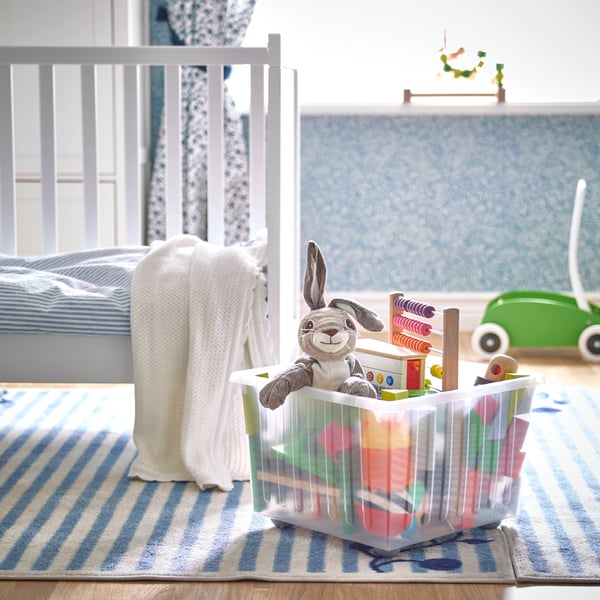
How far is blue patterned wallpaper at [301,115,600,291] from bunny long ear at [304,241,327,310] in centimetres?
189

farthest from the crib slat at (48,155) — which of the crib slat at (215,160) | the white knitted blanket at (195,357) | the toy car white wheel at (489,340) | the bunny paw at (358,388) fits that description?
the toy car white wheel at (489,340)

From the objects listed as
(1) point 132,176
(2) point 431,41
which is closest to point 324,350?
(1) point 132,176

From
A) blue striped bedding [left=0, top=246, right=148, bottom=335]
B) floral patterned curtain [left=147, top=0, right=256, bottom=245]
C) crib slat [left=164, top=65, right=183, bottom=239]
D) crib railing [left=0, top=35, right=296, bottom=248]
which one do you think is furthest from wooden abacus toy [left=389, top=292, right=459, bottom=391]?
floral patterned curtain [left=147, top=0, right=256, bottom=245]

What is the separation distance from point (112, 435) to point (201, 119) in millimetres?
1428

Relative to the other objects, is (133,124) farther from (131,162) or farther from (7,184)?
(7,184)

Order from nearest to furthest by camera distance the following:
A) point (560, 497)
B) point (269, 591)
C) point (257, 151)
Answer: point (269, 591), point (560, 497), point (257, 151)

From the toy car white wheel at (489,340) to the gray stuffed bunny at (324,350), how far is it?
152 cm

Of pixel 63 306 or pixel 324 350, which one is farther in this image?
pixel 63 306

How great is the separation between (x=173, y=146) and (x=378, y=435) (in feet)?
3.87

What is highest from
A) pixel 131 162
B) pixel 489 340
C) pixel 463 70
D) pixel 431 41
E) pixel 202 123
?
pixel 431 41

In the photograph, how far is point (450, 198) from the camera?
3566 mm

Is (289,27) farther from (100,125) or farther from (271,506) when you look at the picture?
(271,506)

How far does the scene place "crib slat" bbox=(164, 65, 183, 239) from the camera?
2.46m

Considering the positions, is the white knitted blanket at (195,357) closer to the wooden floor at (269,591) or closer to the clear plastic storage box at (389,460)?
the clear plastic storage box at (389,460)
